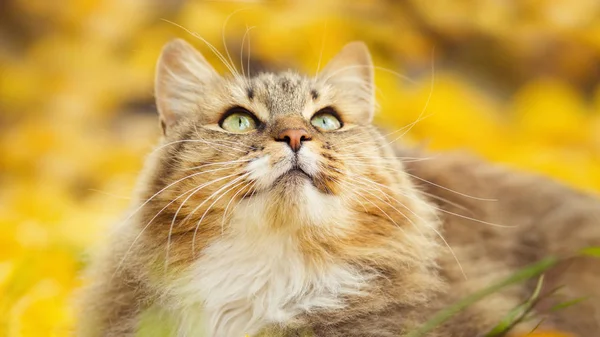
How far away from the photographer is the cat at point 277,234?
1058 mm

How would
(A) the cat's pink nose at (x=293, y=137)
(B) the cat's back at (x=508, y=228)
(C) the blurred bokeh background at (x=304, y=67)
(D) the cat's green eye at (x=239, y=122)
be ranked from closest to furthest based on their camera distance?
1. (A) the cat's pink nose at (x=293, y=137)
2. (D) the cat's green eye at (x=239, y=122)
3. (B) the cat's back at (x=508, y=228)
4. (C) the blurred bokeh background at (x=304, y=67)

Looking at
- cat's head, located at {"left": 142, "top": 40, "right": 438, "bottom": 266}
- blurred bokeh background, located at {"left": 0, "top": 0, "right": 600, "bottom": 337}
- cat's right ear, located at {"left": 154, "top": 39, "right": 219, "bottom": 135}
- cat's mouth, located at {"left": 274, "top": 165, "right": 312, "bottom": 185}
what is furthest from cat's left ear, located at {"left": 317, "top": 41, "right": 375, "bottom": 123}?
blurred bokeh background, located at {"left": 0, "top": 0, "right": 600, "bottom": 337}

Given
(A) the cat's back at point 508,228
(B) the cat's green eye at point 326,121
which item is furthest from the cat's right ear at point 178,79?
(A) the cat's back at point 508,228

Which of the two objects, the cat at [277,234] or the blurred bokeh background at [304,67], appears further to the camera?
the blurred bokeh background at [304,67]

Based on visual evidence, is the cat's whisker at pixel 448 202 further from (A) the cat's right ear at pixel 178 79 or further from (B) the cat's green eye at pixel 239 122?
(A) the cat's right ear at pixel 178 79

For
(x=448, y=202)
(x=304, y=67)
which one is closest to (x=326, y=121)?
(x=448, y=202)

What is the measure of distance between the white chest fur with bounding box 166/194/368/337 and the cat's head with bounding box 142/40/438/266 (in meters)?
0.03

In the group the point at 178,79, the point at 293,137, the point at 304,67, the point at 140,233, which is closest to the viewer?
the point at 293,137

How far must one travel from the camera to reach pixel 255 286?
108 cm

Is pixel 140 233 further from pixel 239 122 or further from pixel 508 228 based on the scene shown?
pixel 508 228

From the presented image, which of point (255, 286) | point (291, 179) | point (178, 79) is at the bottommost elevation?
point (255, 286)

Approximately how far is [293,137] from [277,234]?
166mm

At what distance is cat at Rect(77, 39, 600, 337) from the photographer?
1.06 m

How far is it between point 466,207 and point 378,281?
402mm
